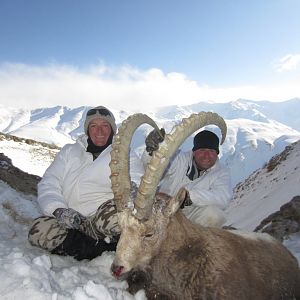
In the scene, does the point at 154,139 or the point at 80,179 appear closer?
the point at 80,179

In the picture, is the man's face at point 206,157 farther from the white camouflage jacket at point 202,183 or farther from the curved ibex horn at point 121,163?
the curved ibex horn at point 121,163

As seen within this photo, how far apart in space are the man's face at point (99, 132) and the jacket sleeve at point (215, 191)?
162 centimetres

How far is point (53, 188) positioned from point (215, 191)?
260 centimetres

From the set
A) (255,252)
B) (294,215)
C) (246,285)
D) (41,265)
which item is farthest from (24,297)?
(294,215)

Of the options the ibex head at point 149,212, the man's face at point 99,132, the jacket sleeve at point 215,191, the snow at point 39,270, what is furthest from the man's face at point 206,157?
the snow at point 39,270

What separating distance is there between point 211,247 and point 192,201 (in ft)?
5.25

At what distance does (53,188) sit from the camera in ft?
22.4

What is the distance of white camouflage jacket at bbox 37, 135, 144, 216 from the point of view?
6848 mm

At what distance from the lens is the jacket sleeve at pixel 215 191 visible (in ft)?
22.4

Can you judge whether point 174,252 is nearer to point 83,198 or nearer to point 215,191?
point 215,191

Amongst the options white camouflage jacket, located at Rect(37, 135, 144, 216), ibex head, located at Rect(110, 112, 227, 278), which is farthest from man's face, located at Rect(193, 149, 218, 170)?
ibex head, located at Rect(110, 112, 227, 278)

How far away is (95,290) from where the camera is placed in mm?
4621

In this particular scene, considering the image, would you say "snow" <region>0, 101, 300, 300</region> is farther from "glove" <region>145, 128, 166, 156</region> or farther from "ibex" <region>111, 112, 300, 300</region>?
"glove" <region>145, 128, 166, 156</region>

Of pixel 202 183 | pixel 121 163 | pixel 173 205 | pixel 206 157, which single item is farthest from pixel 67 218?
pixel 206 157
